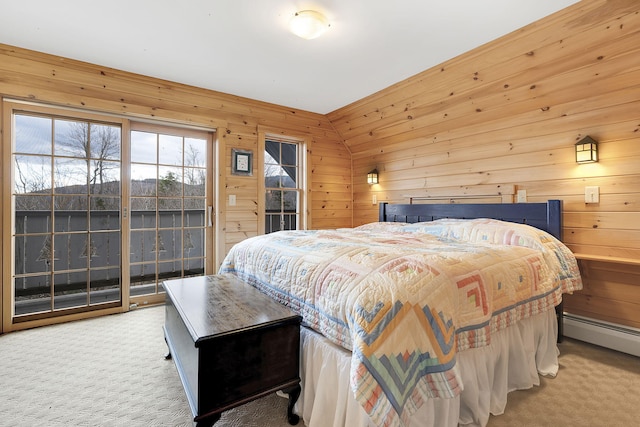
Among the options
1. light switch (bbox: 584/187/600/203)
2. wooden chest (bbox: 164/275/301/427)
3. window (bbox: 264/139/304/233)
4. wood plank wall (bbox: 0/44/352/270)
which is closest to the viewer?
wooden chest (bbox: 164/275/301/427)

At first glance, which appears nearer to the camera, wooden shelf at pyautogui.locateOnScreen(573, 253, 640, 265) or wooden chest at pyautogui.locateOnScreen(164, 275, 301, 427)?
wooden chest at pyautogui.locateOnScreen(164, 275, 301, 427)

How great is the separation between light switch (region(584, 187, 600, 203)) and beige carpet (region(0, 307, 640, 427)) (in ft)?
3.89

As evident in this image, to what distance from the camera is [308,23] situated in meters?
2.31

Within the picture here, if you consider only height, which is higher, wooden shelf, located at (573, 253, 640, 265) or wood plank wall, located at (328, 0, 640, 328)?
wood plank wall, located at (328, 0, 640, 328)

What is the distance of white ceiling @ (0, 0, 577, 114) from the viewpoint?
224 centimetres

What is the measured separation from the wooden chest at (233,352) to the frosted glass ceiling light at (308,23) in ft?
6.46

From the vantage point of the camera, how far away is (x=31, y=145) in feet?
9.78

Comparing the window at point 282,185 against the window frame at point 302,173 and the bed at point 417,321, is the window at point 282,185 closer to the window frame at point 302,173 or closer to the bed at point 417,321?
the window frame at point 302,173

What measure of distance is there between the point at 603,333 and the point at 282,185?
3.73m

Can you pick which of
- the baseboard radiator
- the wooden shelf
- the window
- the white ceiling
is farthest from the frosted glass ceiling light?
the baseboard radiator

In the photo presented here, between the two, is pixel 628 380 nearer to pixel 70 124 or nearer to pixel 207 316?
pixel 207 316

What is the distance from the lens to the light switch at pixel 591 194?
2500 mm

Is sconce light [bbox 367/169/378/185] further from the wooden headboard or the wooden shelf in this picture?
the wooden shelf

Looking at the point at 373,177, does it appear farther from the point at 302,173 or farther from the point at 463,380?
the point at 463,380
